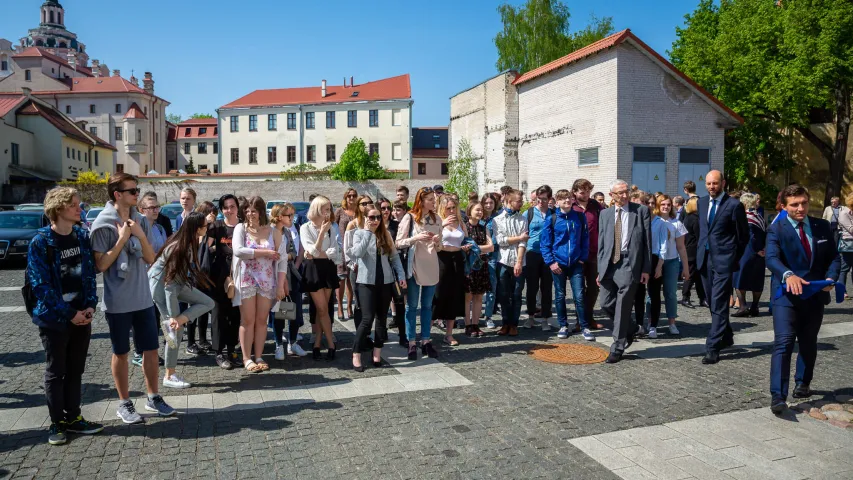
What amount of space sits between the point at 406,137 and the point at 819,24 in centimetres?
5155


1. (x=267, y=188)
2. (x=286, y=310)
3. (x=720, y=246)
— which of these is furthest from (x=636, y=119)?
(x=267, y=188)

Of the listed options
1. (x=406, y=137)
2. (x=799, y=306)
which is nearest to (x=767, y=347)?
(x=799, y=306)

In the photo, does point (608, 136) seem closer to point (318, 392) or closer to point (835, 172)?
point (835, 172)

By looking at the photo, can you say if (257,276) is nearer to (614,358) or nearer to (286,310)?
(286,310)

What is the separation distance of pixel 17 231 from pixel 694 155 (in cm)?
2287

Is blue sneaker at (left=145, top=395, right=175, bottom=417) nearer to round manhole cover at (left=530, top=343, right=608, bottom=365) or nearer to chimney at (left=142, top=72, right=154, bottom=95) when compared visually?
round manhole cover at (left=530, top=343, right=608, bottom=365)

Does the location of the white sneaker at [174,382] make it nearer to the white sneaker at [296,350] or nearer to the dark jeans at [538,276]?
the white sneaker at [296,350]

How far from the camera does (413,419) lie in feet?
17.8

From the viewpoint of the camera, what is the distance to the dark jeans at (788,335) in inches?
217

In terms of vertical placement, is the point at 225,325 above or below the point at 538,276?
below

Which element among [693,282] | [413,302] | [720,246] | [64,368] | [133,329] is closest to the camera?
[64,368]

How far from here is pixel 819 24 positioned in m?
26.2

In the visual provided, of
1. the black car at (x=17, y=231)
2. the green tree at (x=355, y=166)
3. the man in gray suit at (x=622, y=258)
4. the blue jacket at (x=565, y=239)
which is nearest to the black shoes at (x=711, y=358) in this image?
the man in gray suit at (x=622, y=258)

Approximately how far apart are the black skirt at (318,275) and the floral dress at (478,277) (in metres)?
2.07
